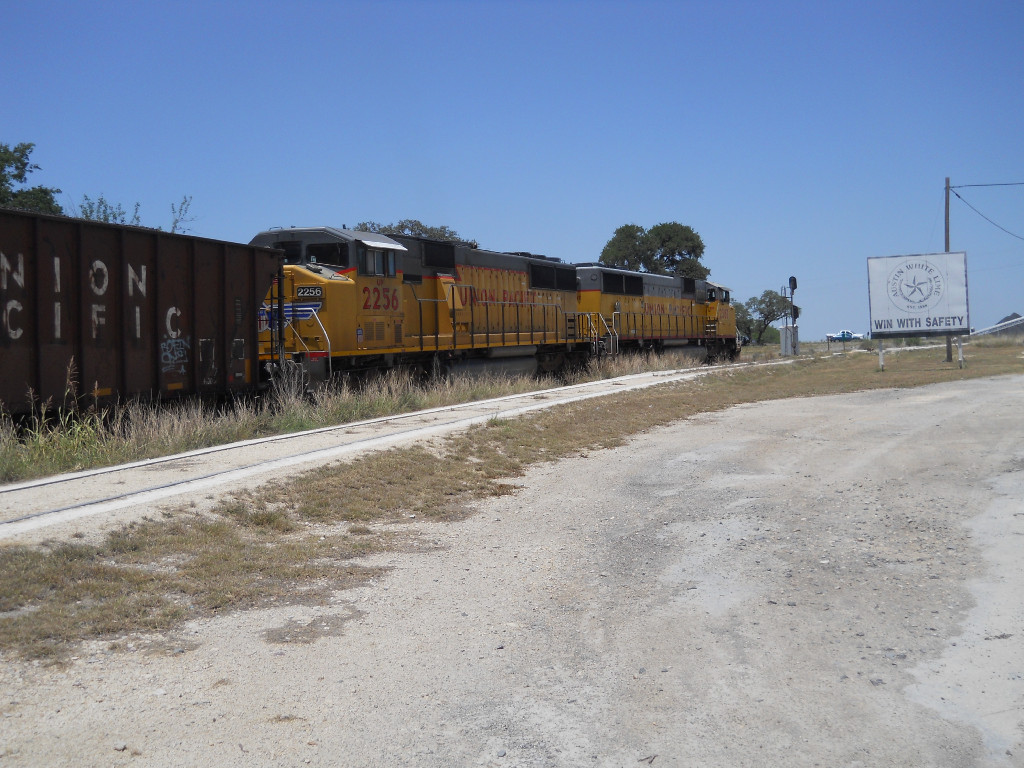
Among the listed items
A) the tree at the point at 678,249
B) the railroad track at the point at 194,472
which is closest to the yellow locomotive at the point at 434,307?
the railroad track at the point at 194,472

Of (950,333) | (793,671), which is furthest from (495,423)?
(950,333)

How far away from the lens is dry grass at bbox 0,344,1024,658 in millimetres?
5254

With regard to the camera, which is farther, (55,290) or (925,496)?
(55,290)

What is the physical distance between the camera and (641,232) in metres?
77.2

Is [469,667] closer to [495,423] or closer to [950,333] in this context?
[495,423]

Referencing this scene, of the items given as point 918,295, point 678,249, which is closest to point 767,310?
point 678,249

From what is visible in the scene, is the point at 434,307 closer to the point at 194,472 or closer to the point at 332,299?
the point at 332,299

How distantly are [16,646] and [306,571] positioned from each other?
2078 mm

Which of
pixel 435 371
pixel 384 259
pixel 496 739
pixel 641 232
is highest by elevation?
pixel 641 232

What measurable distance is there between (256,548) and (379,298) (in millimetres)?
11866

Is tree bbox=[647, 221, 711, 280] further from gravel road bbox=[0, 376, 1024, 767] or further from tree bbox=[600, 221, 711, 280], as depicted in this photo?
gravel road bbox=[0, 376, 1024, 767]

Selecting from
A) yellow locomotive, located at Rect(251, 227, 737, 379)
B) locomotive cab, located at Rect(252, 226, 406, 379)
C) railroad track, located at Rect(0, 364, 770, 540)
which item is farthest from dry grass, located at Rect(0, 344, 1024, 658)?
yellow locomotive, located at Rect(251, 227, 737, 379)

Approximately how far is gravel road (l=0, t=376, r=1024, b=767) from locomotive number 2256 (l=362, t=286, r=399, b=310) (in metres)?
10.1

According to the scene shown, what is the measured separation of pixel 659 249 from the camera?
249ft
